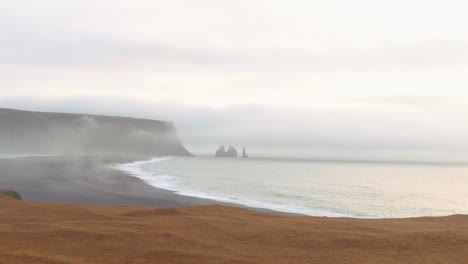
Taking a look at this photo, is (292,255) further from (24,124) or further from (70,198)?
(24,124)

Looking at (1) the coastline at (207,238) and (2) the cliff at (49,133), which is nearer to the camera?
(1) the coastline at (207,238)

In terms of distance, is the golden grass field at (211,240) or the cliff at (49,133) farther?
the cliff at (49,133)

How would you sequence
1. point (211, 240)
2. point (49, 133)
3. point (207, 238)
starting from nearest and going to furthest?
point (211, 240) → point (207, 238) → point (49, 133)

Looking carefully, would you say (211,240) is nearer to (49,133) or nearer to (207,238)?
(207,238)

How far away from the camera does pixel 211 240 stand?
1177 centimetres

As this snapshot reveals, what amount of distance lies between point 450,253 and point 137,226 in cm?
925

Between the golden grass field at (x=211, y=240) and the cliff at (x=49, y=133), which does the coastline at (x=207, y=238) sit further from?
the cliff at (x=49, y=133)

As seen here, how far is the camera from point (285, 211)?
26953mm


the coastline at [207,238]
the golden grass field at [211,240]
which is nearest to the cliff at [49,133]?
the coastline at [207,238]

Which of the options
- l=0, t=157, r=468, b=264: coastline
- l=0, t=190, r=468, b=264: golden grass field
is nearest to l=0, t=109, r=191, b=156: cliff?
l=0, t=157, r=468, b=264: coastline

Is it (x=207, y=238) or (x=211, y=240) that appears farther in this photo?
(x=207, y=238)

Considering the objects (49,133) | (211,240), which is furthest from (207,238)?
(49,133)

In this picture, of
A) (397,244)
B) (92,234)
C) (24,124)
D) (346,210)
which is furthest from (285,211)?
(24,124)

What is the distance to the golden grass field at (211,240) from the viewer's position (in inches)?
389
